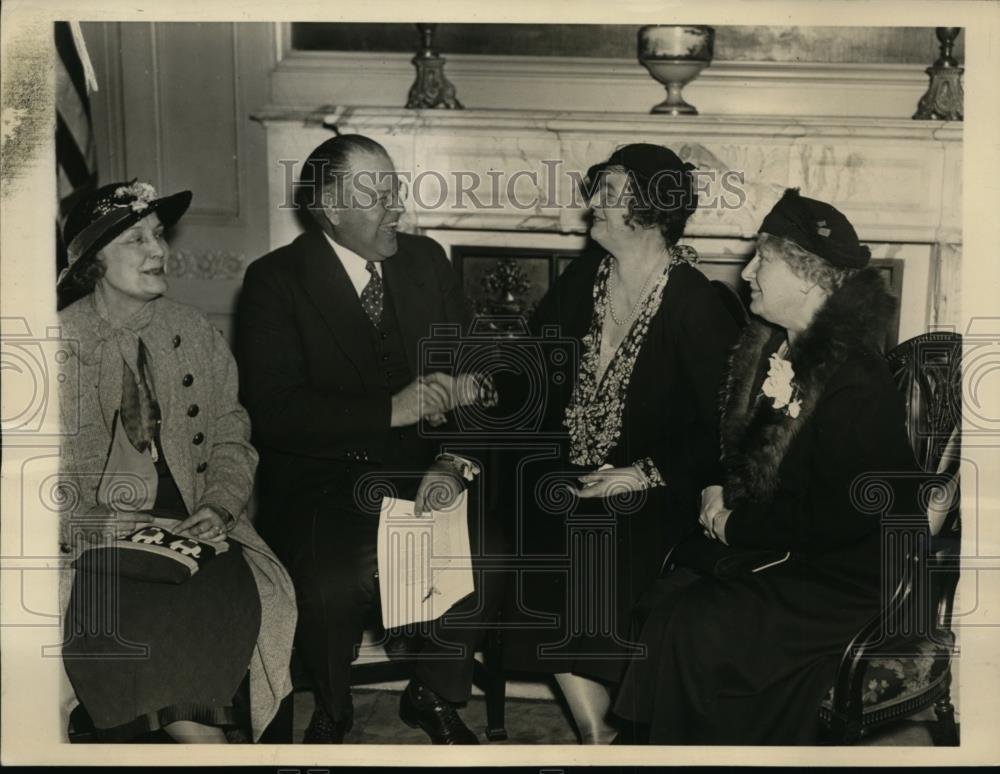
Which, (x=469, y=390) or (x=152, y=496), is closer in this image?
(x=152, y=496)

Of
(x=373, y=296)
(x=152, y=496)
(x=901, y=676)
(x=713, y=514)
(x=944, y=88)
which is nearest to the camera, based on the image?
(x=901, y=676)

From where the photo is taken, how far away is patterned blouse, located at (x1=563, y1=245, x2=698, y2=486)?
3391 millimetres

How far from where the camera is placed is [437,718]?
11.3ft

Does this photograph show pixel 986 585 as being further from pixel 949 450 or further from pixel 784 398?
pixel 784 398

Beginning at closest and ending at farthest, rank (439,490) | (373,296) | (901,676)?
(901,676) < (439,490) < (373,296)

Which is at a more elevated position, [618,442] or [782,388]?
[782,388]

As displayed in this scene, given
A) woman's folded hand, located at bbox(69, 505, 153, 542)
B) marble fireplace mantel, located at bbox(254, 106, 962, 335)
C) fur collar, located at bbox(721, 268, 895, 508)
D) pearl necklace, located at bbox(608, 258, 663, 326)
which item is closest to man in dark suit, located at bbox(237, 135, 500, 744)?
marble fireplace mantel, located at bbox(254, 106, 962, 335)

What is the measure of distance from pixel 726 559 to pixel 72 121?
7.59 ft

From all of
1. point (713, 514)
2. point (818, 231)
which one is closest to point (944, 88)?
point (818, 231)

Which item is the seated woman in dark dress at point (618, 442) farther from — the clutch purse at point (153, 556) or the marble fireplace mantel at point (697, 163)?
the clutch purse at point (153, 556)

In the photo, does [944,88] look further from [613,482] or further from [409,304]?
[409,304]

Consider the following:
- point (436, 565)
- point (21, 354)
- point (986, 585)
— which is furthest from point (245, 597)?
point (986, 585)

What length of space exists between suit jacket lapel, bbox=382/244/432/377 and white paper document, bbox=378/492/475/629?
0.43 meters

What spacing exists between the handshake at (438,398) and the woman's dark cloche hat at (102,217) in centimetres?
90
